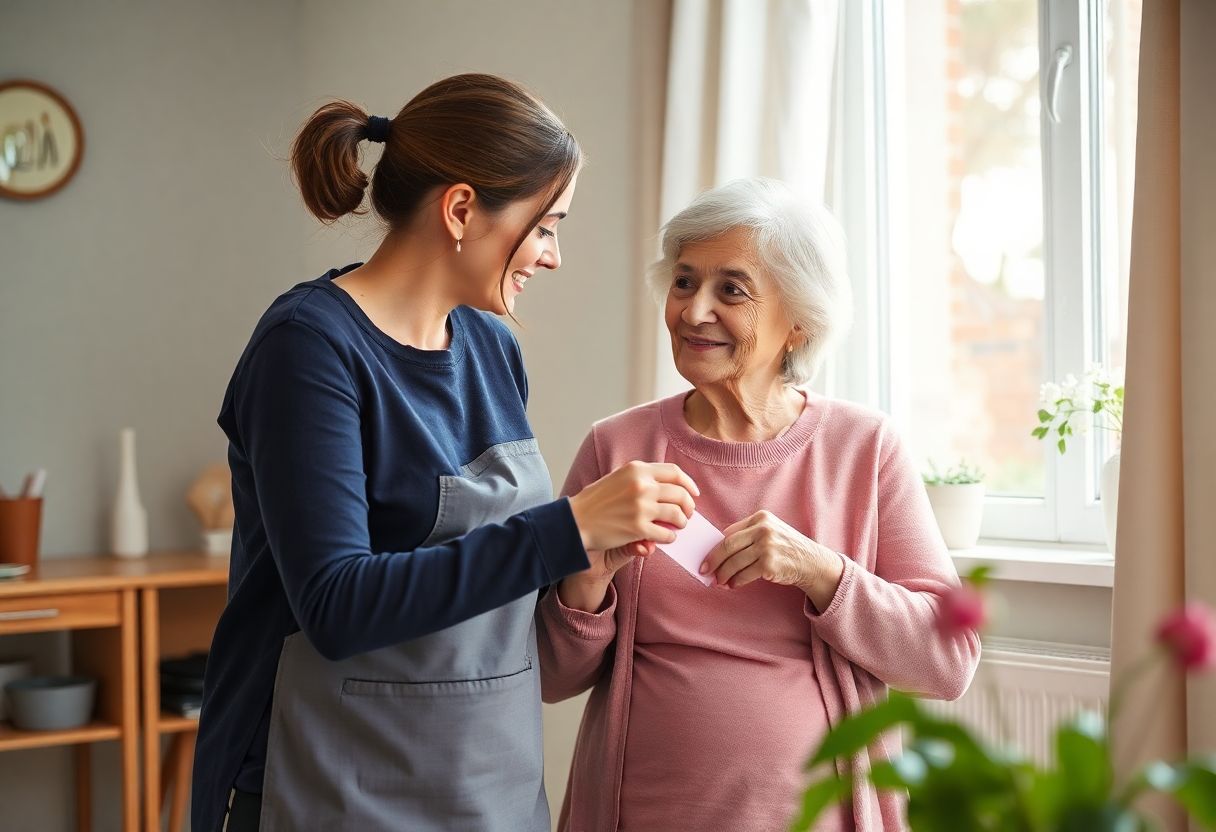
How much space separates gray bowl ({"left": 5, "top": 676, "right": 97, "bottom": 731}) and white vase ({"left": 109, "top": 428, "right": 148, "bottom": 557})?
46cm

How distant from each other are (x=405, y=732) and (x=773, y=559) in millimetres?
527

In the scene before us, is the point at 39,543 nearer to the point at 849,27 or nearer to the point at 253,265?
the point at 253,265

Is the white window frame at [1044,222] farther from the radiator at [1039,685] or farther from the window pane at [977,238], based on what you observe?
the radiator at [1039,685]

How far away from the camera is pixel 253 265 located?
3775 mm

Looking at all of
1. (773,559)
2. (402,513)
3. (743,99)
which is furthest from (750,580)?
(743,99)

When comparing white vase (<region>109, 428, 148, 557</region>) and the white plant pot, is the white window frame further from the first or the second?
white vase (<region>109, 428, 148, 557</region>)

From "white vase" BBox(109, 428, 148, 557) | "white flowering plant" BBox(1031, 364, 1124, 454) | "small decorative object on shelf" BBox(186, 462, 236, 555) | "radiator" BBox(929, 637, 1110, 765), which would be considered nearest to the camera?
"radiator" BBox(929, 637, 1110, 765)

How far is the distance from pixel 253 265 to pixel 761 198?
93.1 inches

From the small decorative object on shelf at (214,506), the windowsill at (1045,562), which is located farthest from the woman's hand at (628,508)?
the small decorative object on shelf at (214,506)

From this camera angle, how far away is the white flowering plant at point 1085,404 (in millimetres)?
2320

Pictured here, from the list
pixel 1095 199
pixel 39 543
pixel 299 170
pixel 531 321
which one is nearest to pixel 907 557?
pixel 299 170

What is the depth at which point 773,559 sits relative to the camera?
5.22 ft

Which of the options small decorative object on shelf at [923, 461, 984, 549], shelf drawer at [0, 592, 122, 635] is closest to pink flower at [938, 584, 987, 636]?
small decorative object on shelf at [923, 461, 984, 549]

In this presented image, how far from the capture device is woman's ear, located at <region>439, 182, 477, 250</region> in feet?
A: 4.81
